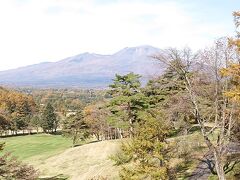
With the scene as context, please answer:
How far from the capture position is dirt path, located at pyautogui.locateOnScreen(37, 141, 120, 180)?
40.5 m

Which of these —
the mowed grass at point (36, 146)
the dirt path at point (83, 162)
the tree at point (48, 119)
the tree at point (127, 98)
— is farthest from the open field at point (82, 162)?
the tree at point (48, 119)

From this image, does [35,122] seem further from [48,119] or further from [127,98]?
[127,98]

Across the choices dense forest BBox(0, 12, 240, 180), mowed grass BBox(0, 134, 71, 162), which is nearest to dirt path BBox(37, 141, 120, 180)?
dense forest BBox(0, 12, 240, 180)

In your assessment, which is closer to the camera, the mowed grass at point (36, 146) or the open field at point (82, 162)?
the open field at point (82, 162)

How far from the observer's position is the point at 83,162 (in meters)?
46.2

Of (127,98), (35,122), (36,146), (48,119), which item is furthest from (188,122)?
(35,122)

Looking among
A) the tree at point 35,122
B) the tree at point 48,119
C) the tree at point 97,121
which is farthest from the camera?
the tree at point 35,122

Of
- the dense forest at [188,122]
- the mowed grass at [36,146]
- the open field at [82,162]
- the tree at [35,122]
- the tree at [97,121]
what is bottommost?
the mowed grass at [36,146]

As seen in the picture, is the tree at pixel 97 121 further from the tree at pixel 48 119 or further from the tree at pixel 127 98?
the tree at pixel 48 119

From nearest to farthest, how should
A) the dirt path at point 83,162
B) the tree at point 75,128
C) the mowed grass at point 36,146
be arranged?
the dirt path at point 83,162 → the tree at point 75,128 → the mowed grass at point 36,146

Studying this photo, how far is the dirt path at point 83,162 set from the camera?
4053cm

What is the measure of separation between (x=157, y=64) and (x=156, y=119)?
4.90 metres

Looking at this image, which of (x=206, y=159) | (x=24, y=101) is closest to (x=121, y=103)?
(x=206, y=159)

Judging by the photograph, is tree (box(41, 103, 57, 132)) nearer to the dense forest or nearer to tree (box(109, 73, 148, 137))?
tree (box(109, 73, 148, 137))
